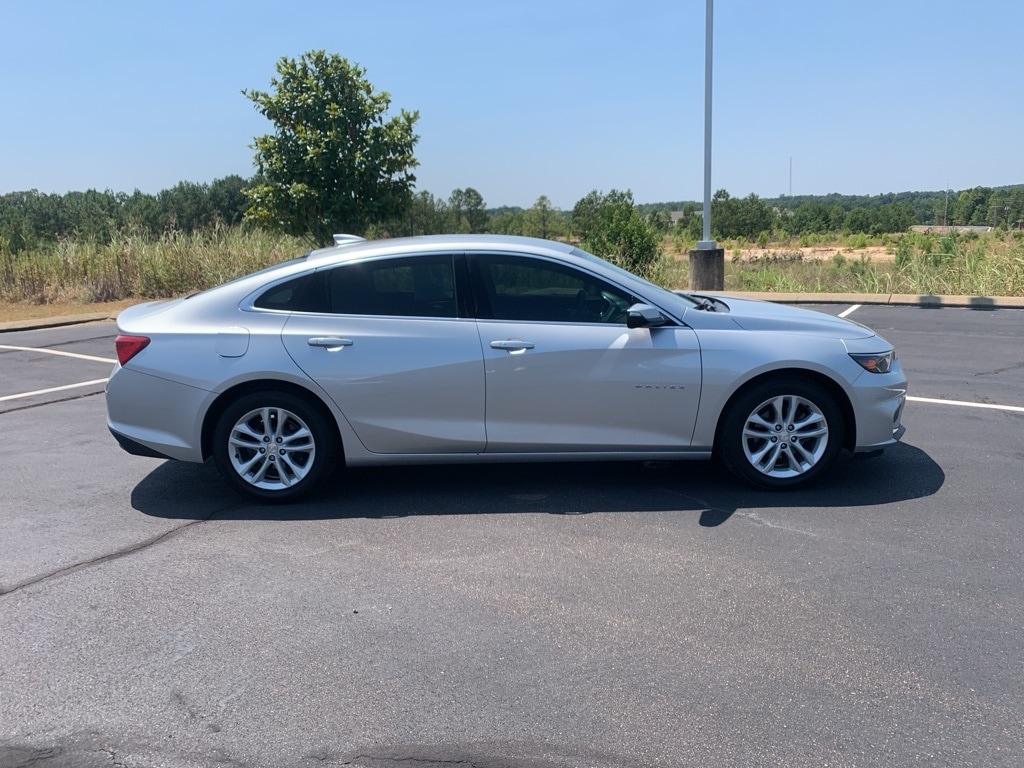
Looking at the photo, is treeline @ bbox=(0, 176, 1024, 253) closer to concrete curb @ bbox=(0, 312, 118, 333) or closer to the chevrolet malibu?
concrete curb @ bbox=(0, 312, 118, 333)

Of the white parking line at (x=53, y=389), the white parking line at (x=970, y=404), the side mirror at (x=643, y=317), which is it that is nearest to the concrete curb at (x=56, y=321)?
the white parking line at (x=53, y=389)

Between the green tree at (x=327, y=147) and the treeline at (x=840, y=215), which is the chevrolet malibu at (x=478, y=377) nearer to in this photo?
the green tree at (x=327, y=147)

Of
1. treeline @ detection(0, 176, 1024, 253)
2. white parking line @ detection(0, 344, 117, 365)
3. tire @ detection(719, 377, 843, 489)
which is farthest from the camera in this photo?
treeline @ detection(0, 176, 1024, 253)

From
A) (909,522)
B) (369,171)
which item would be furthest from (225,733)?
(369,171)

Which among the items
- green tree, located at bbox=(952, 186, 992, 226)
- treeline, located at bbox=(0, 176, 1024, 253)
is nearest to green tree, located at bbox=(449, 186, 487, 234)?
treeline, located at bbox=(0, 176, 1024, 253)

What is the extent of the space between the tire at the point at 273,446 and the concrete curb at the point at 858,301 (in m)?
9.16

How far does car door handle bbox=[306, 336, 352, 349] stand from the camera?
552 cm

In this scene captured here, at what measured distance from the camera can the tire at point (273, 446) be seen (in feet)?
18.2

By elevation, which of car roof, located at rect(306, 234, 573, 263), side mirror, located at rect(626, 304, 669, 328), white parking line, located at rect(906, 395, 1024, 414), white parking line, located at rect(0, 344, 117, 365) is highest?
car roof, located at rect(306, 234, 573, 263)

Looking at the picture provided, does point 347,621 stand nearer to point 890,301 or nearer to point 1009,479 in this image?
point 1009,479

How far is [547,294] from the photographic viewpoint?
5.70m

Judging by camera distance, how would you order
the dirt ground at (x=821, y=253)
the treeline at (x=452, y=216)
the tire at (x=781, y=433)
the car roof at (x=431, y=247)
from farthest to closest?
the dirt ground at (x=821, y=253) < the treeline at (x=452, y=216) < the car roof at (x=431, y=247) < the tire at (x=781, y=433)

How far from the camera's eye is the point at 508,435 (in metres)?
5.58

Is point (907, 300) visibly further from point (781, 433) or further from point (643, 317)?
point (643, 317)
